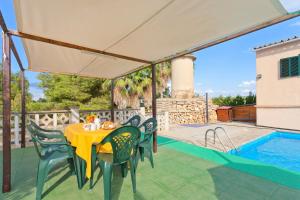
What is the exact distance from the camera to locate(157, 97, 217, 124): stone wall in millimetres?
11523

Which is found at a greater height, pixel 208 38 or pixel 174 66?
pixel 174 66

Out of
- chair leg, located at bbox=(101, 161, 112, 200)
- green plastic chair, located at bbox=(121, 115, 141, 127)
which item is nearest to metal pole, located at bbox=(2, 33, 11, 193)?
chair leg, located at bbox=(101, 161, 112, 200)

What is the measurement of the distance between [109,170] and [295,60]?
958 centimetres

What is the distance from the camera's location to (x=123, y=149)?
2.14 m

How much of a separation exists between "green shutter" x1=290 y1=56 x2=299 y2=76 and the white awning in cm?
757

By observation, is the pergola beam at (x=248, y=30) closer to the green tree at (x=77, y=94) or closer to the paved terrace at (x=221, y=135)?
the paved terrace at (x=221, y=135)

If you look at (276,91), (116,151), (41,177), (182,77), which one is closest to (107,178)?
(116,151)

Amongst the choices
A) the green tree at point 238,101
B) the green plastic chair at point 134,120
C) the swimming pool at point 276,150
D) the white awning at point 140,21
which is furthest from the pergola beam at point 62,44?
the green tree at point 238,101

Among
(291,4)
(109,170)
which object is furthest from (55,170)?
(291,4)

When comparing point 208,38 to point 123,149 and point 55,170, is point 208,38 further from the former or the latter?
point 55,170

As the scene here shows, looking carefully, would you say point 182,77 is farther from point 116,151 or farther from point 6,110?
point 6,110

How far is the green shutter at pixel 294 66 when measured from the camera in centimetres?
746

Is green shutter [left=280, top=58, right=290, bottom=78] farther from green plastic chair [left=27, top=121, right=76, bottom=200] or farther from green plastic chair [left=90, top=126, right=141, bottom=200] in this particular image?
green plastic chair [left=27, top=121, right=76, bottom=200]

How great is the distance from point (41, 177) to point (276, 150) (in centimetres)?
707
